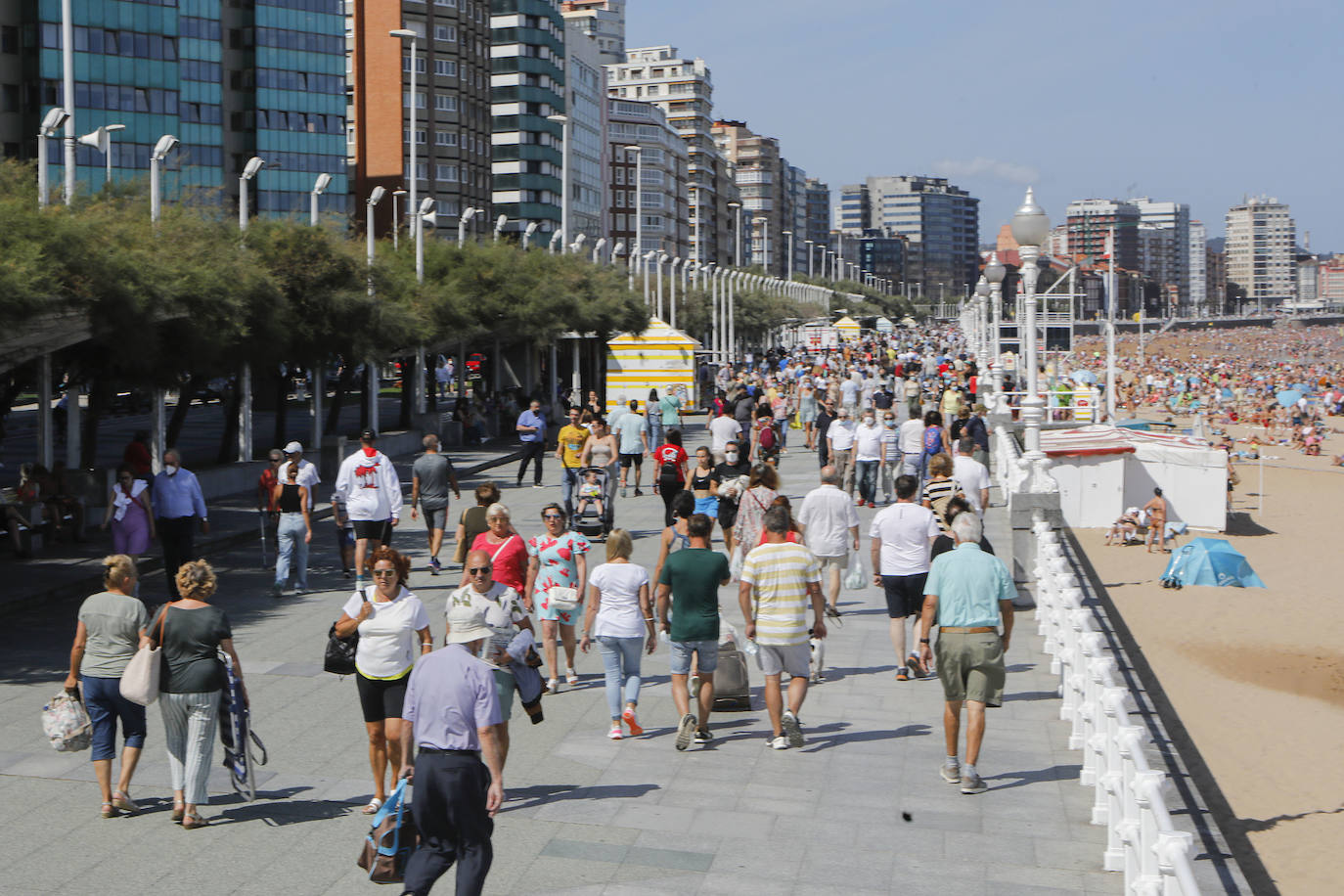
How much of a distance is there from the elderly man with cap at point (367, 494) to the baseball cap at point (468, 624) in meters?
7.47

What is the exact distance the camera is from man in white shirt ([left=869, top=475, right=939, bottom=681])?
11.8m

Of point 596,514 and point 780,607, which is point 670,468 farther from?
point 780,607

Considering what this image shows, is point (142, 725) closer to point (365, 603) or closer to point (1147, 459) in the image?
point (365, 603)

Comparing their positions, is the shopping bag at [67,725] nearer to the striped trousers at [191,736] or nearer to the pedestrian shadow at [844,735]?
the striped trousers at [191,736]

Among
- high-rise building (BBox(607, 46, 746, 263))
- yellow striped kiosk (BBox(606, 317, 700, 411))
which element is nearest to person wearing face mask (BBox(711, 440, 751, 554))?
yellow striped kiosk (BBox(606, 317, 700, 411))

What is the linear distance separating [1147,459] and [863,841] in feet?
74.8

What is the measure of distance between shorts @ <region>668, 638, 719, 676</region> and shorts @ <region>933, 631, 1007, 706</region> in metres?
1.57

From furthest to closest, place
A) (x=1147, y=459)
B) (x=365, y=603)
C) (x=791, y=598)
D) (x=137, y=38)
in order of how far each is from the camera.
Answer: (x=137, y=38) → (x=1147, y=459) → (x=791, y=598) → (x=365, y=603)

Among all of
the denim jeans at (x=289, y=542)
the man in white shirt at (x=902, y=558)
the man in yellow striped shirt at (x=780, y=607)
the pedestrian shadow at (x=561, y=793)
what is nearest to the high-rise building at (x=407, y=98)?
the denim jeans at (x=289, y=542)

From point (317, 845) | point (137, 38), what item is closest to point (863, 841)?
point (317, 845)

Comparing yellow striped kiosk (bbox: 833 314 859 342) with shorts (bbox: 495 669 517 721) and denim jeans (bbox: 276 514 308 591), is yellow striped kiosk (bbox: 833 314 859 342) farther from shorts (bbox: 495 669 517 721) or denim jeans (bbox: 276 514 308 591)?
shorts (bbox: 495 669 517 721)

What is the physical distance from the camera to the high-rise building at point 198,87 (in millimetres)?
70250

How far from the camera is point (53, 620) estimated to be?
14.8 m

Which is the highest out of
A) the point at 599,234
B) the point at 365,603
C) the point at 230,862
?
the point at 599,234
